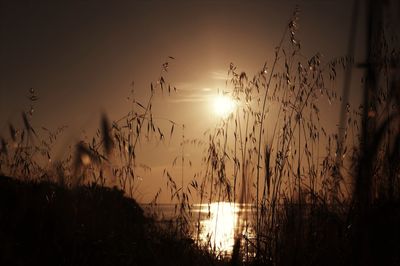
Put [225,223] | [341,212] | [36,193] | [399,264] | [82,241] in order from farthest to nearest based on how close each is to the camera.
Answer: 1. [225,223]
2. [36,193]
3. [341,212]
4. [82,241]
5. [399,264]

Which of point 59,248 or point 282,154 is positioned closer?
point 59,248

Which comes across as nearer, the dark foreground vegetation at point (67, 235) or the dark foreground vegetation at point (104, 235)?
the dark foreground vegetation at point (104, 235)

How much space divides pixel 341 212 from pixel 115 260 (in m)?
1.50

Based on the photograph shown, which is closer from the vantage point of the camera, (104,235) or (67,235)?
(67,235)

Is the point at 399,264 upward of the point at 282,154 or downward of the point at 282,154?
downward

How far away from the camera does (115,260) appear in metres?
2.64

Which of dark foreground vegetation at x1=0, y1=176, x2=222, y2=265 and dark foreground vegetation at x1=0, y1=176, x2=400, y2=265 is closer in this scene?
dark foreground vegetation at x1=0, y1=176, x2=400, y2=265

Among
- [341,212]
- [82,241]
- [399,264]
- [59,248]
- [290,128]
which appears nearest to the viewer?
[399,264]

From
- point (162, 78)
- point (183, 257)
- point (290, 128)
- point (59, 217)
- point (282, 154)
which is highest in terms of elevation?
point (162, 78)

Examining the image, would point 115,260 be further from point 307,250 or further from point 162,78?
point 162,78

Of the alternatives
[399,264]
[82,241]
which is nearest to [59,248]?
[82,241]

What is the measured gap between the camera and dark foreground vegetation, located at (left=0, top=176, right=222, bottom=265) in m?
2.46

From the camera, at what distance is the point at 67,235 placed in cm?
258

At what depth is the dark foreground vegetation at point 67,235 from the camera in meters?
2.46
